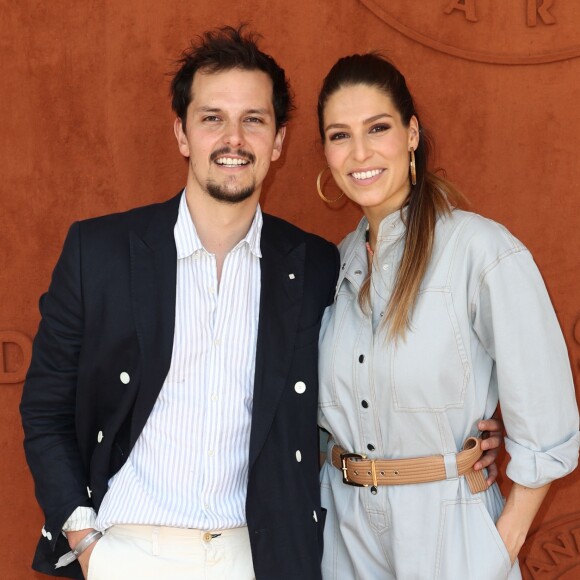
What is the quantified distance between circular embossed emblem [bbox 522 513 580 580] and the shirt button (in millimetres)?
1391

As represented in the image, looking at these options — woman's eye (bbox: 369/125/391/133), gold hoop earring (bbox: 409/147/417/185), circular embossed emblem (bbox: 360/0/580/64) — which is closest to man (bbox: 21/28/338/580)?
woman's eye (bbox: 369/125/391/133)

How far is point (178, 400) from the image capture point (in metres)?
2.48

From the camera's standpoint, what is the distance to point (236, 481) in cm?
251

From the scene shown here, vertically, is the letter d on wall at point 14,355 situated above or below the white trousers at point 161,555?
above

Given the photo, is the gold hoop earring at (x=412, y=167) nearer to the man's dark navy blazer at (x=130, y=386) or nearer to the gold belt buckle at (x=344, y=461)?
the man's dark navy blazer at (x=130, y=386)

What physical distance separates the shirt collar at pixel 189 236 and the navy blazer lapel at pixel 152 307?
0.03 m

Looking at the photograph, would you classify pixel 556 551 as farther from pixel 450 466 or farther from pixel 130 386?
pixel 130 386

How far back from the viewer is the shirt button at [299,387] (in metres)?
2.56

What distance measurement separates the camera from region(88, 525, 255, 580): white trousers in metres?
2.44

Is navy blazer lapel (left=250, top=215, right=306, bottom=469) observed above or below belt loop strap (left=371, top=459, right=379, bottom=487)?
above

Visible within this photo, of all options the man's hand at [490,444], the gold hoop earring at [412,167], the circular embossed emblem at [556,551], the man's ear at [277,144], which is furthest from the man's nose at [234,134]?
the circular embossed emblem at [556,551]

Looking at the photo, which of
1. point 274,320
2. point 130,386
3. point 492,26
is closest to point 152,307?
point 130,386

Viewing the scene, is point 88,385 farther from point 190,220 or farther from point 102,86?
point 102,86

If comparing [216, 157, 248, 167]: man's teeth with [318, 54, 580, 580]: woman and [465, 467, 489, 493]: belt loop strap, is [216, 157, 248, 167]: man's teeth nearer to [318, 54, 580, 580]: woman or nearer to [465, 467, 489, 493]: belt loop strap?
[318, 54, 580, 580]: woman
